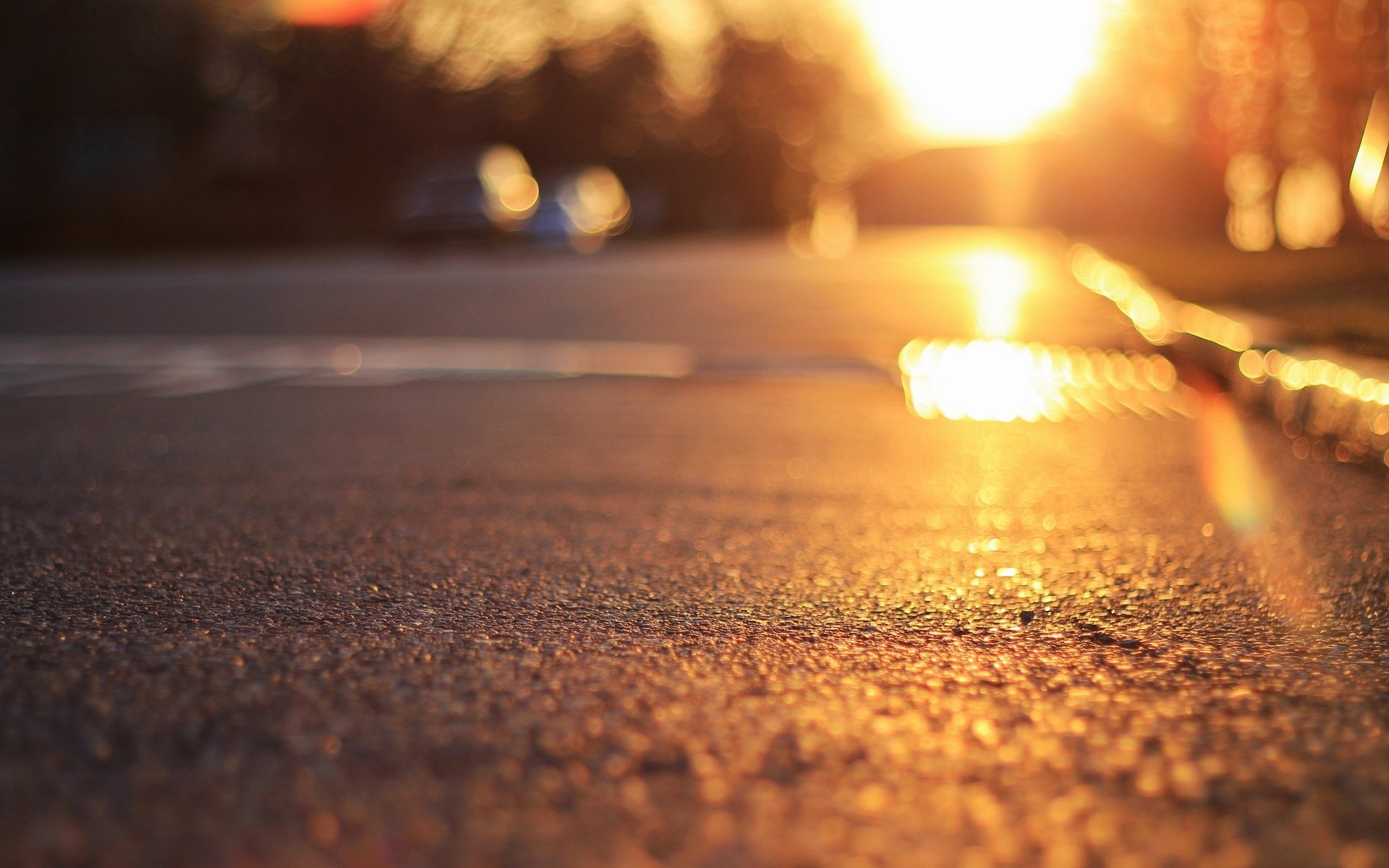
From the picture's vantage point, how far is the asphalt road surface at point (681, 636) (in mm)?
2133

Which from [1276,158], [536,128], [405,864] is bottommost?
[405,864]

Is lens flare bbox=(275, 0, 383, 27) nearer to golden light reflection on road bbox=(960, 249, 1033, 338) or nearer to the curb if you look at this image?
golden light reflection on road bbox=(960, 249, 1033, 338)

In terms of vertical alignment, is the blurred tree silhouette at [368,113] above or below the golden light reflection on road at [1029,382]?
Answer: above

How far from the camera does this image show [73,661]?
2.86m

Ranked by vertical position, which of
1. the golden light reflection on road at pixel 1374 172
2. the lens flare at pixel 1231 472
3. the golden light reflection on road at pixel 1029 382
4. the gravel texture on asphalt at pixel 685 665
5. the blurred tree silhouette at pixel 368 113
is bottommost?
the gravel texture on asphalt at pixel 685 665

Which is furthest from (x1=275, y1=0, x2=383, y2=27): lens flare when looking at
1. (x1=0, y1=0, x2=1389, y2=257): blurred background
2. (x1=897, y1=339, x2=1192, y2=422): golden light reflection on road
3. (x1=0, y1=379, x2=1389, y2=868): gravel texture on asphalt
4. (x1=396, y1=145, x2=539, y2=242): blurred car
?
(x1=0, y1=379, x2=1389, y2=868): gravel texture on asphalt

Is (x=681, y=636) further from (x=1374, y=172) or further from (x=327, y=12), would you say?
(x=327, y=12)

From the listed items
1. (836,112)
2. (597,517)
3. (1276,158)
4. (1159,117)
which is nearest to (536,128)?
(836,112)

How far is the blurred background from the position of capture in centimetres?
2619

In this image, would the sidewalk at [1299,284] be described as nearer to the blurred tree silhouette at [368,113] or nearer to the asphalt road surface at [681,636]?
the asphalt road surface at [681,636]

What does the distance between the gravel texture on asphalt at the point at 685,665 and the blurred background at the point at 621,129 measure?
6996mm

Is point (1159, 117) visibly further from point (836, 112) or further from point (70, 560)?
point (70, 560)

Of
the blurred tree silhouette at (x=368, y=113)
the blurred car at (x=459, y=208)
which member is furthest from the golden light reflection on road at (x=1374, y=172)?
the blurred tree silhouette at (x=368, y=113)

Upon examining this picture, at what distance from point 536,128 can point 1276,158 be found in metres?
33.1
